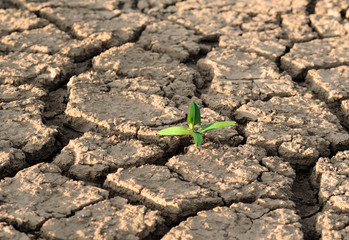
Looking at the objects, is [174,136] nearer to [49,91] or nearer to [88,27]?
[49,91]

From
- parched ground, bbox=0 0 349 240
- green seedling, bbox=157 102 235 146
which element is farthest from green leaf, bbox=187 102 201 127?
parched ground, bbox=0 0 349 240

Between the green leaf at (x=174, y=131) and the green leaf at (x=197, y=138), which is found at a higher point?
the green leaf at (x=174, y=131)

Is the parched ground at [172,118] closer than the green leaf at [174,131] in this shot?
Yes

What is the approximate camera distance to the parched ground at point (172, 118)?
6.24 feet

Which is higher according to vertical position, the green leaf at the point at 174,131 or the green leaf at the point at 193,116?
the green leaf at the point at 193,116

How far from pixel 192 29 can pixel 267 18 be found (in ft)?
1.91

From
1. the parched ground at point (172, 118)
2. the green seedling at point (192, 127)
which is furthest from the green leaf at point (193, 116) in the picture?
the parched ground at point (172, 118)

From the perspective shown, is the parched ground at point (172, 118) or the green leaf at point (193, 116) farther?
the green leaf at point (193, 116)

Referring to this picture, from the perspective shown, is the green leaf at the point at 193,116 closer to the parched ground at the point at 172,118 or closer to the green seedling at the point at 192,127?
the green seedling at the point at 192,127

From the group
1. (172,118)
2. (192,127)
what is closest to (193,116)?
(192,127)

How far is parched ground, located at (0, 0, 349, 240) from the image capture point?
74.9 inches

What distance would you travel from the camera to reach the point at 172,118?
2430 mm

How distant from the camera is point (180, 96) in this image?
8.67 ft

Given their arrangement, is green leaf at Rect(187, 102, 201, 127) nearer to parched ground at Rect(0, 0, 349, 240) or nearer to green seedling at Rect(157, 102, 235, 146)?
green seedling at Rect(157, 102, 235, 146)
